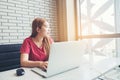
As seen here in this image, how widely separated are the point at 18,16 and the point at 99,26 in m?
1.64

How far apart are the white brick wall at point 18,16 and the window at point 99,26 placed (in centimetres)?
84

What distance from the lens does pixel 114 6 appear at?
277 centimetres

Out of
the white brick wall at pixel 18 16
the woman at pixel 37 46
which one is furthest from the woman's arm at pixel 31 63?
the white brick wall at pixel 18 16

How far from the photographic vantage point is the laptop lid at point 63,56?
1054mm

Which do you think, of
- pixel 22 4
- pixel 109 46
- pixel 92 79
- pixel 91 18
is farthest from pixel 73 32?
pixel 92 79

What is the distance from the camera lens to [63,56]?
1.14m

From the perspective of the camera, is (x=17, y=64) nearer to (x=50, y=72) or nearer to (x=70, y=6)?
(x=50, y=72)

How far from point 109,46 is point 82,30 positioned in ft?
2.44

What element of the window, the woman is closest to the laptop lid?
the woman

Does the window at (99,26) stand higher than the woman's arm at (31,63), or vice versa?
the window at (99,26)

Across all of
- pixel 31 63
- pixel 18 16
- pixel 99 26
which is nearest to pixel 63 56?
pixel 31 63

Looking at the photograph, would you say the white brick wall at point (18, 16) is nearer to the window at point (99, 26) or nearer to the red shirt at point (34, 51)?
the window at point (99, 26)

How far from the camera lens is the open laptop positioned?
3.46ft

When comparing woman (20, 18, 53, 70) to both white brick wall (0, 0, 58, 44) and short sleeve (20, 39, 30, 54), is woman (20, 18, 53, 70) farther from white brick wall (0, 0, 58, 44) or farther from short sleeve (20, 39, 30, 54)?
white brick wall (0, 0, 58, 44)
